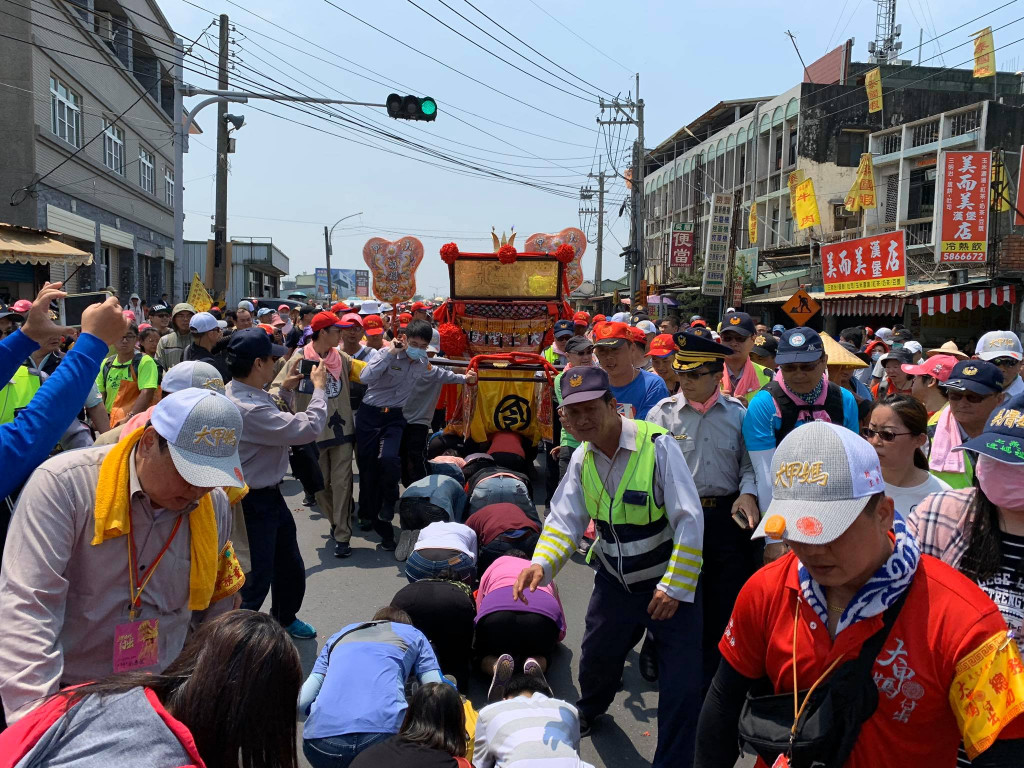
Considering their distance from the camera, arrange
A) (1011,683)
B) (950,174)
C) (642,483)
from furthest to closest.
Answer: (950,174) < (642,483) < (1011,683)

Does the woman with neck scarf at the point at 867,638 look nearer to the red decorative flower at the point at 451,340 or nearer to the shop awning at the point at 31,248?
the red decorative flower at the point at 451,340

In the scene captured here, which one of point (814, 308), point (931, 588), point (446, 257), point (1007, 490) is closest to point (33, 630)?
point (931, 588)

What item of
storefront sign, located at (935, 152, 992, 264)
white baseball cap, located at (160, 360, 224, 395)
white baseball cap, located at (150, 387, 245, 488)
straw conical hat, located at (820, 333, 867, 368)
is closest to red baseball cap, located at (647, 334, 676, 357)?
straw conical hat, located at (820, 333, 867, 368)

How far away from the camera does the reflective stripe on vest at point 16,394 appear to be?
4590mm

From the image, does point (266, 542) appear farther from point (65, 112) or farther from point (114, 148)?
point (114, 148)

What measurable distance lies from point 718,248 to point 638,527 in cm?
2157

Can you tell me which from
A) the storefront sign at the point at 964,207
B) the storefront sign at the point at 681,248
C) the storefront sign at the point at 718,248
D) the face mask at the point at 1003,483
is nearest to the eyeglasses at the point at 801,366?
the face mask at the point at 1003,483

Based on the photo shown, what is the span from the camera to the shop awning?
41.3 ft

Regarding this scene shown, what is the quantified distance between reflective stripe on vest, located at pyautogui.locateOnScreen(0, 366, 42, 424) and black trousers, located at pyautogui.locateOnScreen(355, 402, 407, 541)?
3055 millimetres

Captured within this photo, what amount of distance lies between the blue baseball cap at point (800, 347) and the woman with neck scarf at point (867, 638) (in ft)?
8.50

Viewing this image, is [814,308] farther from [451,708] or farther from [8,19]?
[8,19]

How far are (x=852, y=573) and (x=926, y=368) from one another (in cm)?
448

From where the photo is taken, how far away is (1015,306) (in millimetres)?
16656

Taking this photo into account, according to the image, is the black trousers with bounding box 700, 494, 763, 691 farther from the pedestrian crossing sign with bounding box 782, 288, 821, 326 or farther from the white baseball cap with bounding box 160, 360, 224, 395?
the pedestrian crossing sign with bounding box 782, 288, 821, 326
